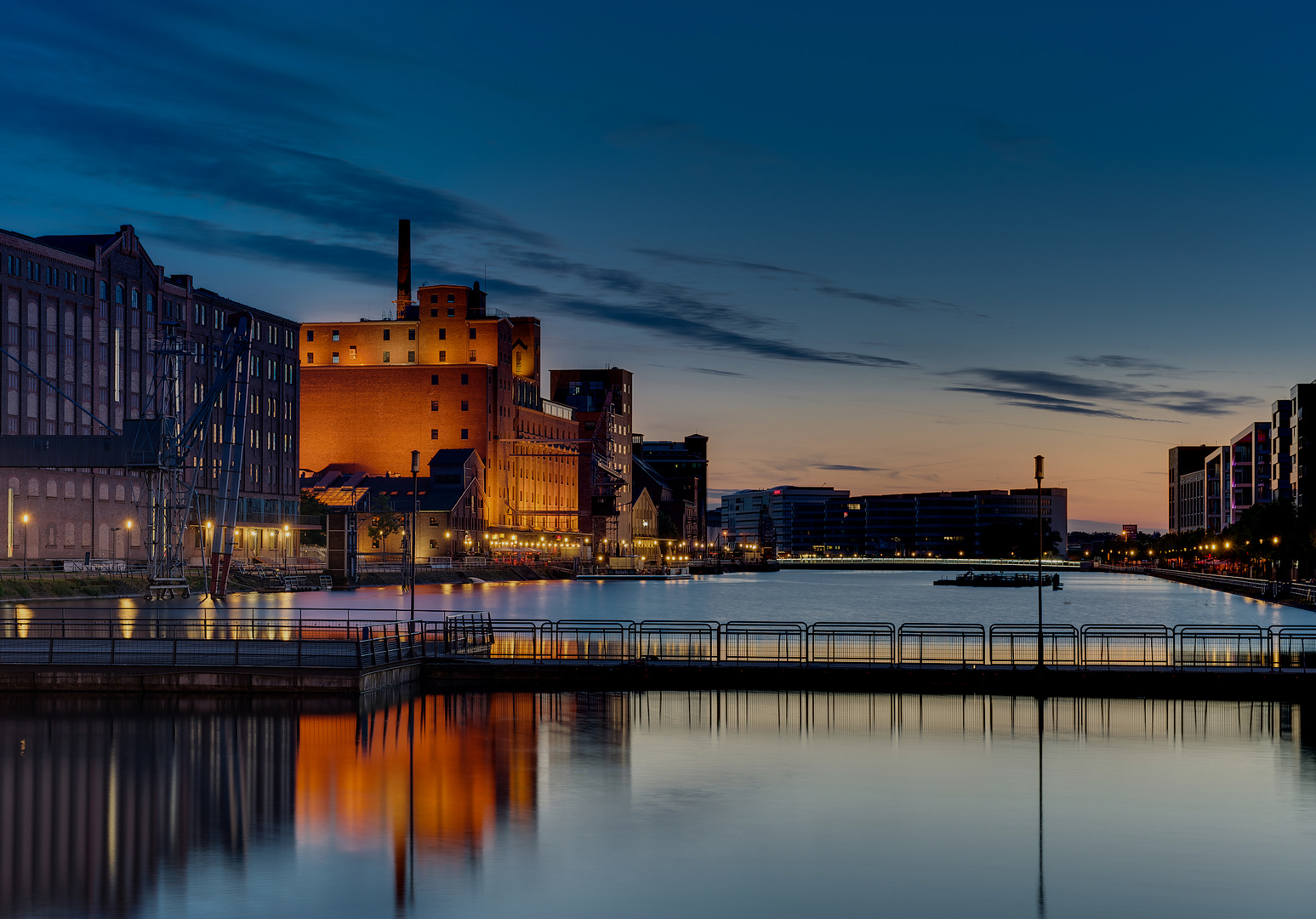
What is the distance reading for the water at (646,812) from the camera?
16.8m

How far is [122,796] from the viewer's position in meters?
22.7

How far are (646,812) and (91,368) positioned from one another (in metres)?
119

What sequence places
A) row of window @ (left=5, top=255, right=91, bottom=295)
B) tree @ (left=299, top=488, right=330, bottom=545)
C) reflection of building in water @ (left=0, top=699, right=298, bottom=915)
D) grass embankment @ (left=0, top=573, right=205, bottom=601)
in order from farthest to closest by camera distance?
1. tree @ (left=299, top=488, right=330, bottom=545)
2. row of window @ (left=5, top=255, right=91, bottom=295)
3. grass embankment @ (left=0, top=573, right=205, bottom=601)
4. reflection of building in water @ (left=0, top=699, right=298, bottom=915)

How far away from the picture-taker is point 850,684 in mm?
39625

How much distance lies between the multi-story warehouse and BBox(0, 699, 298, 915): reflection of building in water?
7689 centimetres

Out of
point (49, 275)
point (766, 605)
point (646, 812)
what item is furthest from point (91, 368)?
point (646, 812)

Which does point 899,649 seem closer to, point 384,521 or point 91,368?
point 91,368

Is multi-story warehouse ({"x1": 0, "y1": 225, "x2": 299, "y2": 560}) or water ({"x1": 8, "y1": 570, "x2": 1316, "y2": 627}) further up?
multi-story warehouse ({"x1": 0, "y1": 225, "x2": 299, "y2": 560})

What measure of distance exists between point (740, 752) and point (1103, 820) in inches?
337

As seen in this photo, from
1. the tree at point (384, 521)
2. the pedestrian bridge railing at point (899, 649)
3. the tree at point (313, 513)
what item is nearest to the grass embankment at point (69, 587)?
the pedestrian bridge railing at point (899, 649)

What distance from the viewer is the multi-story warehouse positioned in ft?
382

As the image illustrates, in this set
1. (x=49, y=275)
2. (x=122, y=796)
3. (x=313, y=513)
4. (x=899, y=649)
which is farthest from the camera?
(x=313, y=513)

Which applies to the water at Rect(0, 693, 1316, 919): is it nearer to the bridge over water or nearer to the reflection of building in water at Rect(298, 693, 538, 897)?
the reflection of building in water at Rect(298, 693, 538, 897)

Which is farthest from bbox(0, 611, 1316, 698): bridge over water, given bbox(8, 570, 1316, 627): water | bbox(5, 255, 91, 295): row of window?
bbox(5, 255, 91, 295): row of window
